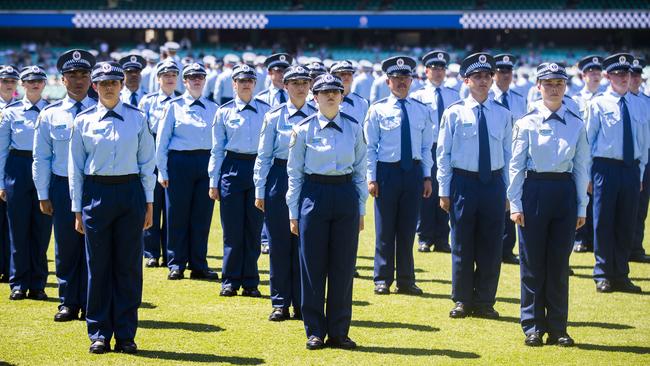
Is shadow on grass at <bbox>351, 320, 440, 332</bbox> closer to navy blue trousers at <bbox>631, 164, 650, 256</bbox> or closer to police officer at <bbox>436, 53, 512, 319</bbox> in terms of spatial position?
police officer at <bbox>436, 53, 512, 319</bbox>

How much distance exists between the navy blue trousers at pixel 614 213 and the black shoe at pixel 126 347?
5.62 metres

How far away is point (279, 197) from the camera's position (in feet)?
32.6

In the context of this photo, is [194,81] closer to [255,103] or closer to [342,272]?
[255,103]

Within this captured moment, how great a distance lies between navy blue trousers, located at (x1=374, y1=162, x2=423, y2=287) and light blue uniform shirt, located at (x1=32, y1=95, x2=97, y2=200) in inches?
134

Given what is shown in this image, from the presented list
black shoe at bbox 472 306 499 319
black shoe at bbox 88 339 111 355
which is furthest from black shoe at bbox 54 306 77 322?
black shoe at bbox 472 306 499 319

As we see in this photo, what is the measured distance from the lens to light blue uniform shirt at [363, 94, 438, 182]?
11.4 meters

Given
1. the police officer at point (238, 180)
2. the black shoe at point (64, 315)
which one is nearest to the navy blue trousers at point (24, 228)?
the black shoe at point (64, 315)

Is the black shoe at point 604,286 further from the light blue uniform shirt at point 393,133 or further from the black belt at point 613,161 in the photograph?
the light blue uniform shirt at point 393,133

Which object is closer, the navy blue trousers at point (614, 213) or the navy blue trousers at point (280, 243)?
the navy blue trousers at point (280, 243)

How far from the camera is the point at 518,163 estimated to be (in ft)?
29.6

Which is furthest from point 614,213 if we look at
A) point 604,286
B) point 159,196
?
point 159,196

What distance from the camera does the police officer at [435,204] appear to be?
1456 cm

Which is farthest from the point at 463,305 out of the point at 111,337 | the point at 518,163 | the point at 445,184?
the point at 111,337

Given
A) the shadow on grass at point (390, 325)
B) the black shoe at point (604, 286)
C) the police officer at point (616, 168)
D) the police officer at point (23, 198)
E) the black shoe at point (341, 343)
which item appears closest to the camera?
the black shoe at point (341, 343)
